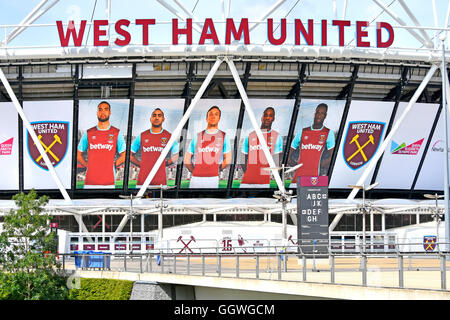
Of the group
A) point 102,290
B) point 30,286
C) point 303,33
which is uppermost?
point 303,33

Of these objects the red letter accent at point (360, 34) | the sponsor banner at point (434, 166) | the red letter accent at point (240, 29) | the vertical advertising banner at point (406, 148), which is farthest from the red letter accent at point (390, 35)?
the sponsor banner at point (434, 166)

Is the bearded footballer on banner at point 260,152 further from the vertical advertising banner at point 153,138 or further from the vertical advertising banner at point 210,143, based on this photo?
the vertical advertising banner at point 153,138

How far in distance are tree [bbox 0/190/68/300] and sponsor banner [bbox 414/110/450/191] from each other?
38.9m

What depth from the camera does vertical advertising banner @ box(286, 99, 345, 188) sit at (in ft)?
203

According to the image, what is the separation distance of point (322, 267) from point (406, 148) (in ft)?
139

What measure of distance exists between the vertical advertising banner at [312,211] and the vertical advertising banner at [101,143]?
29.4m

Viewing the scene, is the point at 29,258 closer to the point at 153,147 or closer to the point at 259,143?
the point at 153,147

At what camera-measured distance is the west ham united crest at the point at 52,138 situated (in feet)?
201

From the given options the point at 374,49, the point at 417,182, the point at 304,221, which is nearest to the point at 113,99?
the point at 374,49

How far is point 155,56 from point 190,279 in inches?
1109

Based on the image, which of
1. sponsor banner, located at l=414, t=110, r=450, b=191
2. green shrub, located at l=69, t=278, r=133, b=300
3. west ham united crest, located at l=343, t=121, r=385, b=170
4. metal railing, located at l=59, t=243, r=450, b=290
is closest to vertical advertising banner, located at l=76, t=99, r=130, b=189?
west ham united crest, located at l=343, t=121, r=385, b=170

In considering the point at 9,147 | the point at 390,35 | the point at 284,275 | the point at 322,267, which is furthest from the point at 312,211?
the point at 9,147

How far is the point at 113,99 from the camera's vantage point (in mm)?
60500

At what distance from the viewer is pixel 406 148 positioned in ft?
212
